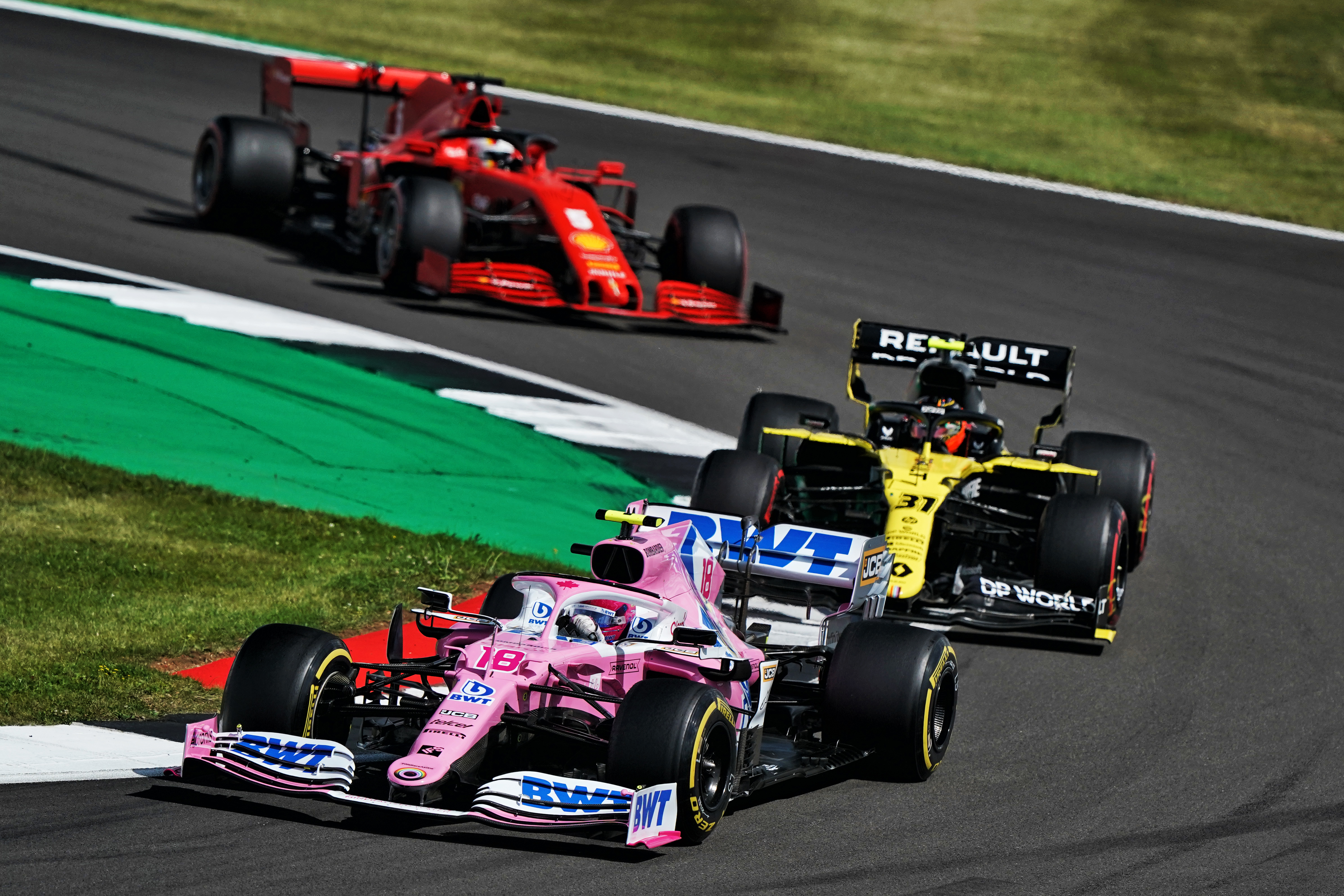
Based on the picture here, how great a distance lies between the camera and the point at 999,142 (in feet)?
116

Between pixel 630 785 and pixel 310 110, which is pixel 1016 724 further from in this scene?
pixel 310 110

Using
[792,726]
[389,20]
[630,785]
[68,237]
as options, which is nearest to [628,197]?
[68,237]

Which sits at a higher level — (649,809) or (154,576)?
(649,809)

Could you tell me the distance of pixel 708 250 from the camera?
73.8 feet

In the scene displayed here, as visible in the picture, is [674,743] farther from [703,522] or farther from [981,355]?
[981,355]

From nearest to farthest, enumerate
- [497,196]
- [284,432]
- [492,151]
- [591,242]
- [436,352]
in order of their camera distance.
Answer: [284,432] → [436,352] → [591,242] → [497,196] → [492,151]

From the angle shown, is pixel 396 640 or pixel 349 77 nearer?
pixel 396 640

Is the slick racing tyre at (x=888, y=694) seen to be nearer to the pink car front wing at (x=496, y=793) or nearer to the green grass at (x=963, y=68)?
the pink car front wing at (x=496, y=793)

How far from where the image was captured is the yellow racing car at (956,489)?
13617 millimetres

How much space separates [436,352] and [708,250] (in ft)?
12.6

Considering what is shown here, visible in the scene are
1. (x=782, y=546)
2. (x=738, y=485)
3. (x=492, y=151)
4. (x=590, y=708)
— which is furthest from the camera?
(x=492, y=151)

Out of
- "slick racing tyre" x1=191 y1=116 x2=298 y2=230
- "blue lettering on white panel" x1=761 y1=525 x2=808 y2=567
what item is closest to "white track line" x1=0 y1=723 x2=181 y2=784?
"blue lettering on white panel" x1=761 y1=525 x2=808 y2=567

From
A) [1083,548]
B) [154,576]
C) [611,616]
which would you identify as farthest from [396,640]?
[1083,548]

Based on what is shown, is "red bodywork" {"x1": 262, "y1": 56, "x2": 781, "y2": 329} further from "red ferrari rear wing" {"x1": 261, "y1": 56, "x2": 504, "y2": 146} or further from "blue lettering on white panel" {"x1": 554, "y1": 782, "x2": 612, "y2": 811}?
"blue lettering on white panel" {"x1": 554, "y1": 782, "x2": 612, "y2": 811}
